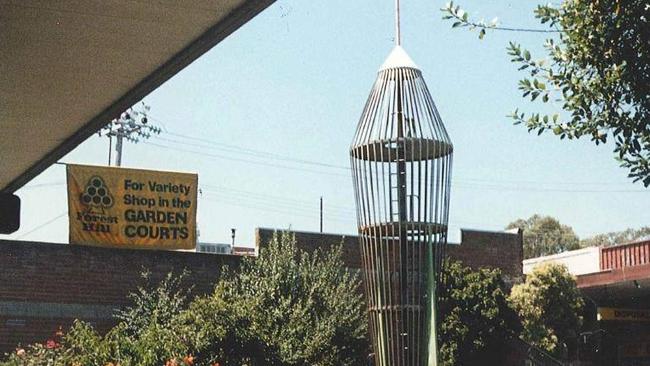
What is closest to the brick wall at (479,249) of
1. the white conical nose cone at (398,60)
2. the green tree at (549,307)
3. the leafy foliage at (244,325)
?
the green tree at (549,307)

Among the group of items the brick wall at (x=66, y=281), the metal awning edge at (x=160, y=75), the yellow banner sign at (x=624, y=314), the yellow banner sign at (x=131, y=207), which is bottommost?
the yellow banner sign at (x=624, y=314)

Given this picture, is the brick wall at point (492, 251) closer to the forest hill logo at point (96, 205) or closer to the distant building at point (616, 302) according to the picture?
the distant building at point (616, 302)

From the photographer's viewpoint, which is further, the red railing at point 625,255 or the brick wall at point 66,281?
the red railing at point 625,255

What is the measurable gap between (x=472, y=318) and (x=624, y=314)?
41.5 feet

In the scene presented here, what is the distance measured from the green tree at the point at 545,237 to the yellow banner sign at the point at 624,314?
118 feet

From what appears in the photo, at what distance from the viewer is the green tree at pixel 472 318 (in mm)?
18703

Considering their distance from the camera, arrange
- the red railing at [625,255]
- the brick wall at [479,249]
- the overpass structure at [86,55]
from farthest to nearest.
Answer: the red railing at [625,255] < the brick wall at [479,249] < the overpass structure at [86,55]

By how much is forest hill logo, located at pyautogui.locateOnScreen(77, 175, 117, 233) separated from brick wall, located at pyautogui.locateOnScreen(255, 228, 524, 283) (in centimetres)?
448

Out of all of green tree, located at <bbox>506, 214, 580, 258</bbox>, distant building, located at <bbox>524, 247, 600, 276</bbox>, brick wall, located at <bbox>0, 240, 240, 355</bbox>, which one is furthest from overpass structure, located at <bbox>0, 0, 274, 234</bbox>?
green tree, located at <bbox>506, 214, 580, 258</bbox>

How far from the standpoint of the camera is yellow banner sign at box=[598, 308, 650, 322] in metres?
28.6

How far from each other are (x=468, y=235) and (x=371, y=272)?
12.3 m

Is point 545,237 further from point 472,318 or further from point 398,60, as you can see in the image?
point 398,60

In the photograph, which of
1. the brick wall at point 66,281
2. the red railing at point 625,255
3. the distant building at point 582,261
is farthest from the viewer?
the distant building at point 582,261

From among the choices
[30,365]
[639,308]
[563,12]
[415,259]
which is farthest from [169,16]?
[639,308]
